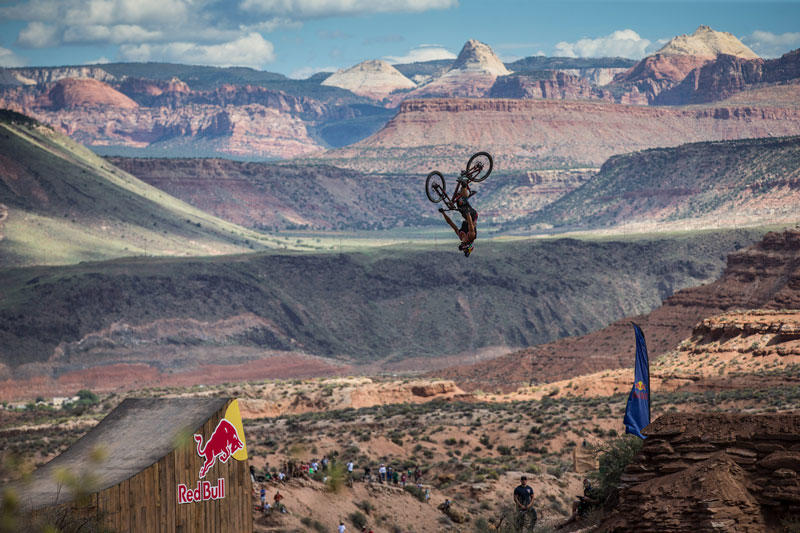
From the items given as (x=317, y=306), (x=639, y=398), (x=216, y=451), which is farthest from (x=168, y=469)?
(x=317, y=306)

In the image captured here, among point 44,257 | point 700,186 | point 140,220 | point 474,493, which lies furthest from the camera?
point 700,186

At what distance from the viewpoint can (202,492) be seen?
2448 cm

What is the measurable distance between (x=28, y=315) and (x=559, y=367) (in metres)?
49.9

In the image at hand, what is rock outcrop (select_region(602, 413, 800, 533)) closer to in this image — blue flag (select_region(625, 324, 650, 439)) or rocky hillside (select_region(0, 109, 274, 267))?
blue flag (select_region(625, 324, 650, 439))

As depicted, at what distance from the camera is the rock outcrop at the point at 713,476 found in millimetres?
19609

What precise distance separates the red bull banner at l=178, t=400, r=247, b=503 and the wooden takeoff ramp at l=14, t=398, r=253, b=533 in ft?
0.06

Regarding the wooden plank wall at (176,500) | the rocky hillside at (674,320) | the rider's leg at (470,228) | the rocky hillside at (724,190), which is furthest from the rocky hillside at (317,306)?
the rider's leg at (470,228)

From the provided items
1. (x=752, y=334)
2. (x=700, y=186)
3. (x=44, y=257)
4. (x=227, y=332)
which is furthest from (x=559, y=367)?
(x=700, y=186)

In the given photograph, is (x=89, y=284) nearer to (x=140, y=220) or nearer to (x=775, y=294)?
(x=140, y=220)

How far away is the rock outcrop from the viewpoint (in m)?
19.6

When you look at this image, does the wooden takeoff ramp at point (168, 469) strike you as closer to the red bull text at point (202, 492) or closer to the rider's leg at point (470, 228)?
the red bull text at point (202, 492)

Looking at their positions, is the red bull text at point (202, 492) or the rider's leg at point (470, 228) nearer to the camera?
the rider's leg at point (470, 228)

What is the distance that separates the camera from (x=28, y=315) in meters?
109

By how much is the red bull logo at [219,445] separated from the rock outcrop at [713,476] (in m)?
7.91
